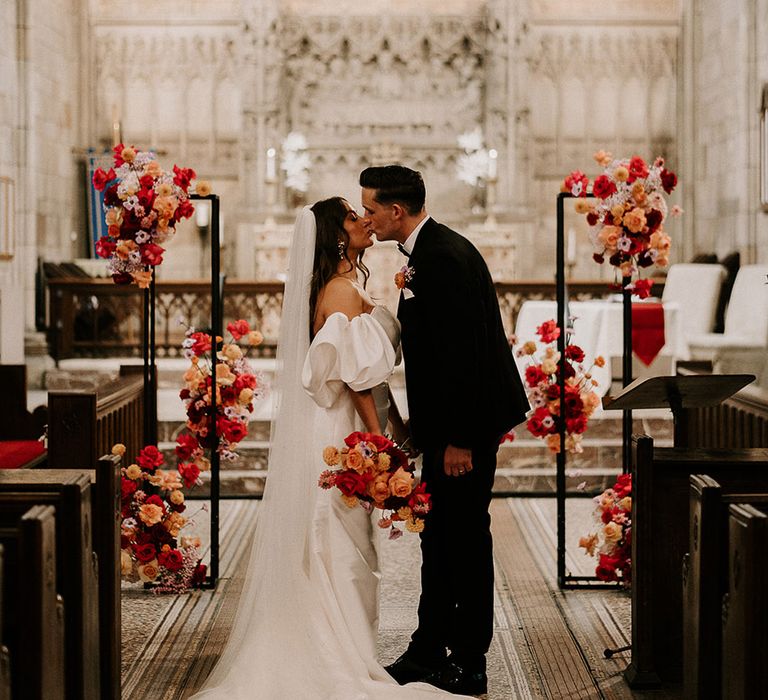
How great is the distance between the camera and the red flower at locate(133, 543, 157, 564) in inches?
183

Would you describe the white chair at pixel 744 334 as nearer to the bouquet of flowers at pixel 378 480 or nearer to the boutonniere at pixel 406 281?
the boutonniere at pixel 406 281

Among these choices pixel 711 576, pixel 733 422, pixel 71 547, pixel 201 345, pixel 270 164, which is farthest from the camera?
pixel 270 164

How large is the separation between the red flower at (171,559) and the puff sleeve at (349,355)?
4.89 ft

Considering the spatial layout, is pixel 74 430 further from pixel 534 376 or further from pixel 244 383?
pixel 534 376

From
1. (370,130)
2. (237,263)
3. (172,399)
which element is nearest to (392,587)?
(172,399)

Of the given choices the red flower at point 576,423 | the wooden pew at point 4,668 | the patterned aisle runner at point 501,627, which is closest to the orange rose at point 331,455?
the patterned aisle runner at point 501,627

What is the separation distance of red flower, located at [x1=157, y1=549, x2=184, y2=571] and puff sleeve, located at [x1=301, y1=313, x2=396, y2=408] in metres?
1.49

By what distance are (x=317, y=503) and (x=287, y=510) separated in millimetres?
136

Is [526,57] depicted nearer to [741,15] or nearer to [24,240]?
[741,15]

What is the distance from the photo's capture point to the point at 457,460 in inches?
136

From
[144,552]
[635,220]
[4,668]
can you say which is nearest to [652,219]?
[635,220]

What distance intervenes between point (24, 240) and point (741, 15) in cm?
724

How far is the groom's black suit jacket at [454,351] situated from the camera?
3393mm

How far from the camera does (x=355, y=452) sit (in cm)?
338
